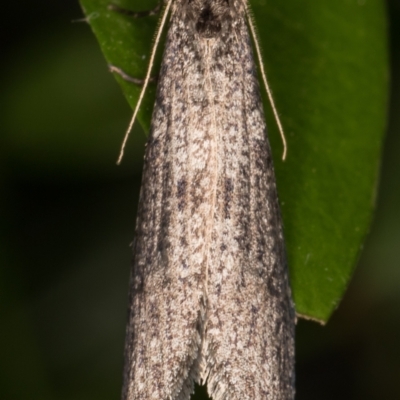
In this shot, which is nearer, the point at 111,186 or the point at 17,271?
the point at 17,271

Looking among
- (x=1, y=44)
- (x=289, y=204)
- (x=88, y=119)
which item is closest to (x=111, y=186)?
(x=88, y=119)

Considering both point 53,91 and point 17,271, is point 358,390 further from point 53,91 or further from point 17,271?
point 53,91

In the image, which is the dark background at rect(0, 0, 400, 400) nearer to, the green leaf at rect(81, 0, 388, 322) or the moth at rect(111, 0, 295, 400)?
the green leaf at rect(81, 0, 388, 322)

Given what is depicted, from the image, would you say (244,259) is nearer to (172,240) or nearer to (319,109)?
(172,240)

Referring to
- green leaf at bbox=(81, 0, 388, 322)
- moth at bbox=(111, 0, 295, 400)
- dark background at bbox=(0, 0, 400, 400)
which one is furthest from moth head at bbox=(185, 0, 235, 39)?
dark background at bbox=(0, 0, 400, 400)

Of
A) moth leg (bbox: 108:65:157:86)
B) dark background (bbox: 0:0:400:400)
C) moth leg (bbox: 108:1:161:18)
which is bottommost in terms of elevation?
dark background (bbox: 0:0:400:400)

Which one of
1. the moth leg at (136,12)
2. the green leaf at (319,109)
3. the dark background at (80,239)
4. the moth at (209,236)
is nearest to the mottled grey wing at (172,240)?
the moth at (209,236)
